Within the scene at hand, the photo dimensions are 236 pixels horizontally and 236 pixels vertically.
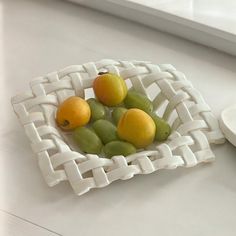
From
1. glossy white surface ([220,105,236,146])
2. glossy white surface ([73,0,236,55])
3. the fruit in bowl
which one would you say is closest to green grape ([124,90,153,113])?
the fruit in bowl

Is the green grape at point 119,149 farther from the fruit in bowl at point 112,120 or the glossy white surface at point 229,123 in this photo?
the glossy white surface at point 229,123

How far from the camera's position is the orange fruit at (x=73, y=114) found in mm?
874

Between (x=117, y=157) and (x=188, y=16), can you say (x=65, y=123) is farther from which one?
(x=188, y=16)

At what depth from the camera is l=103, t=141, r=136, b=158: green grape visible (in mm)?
849

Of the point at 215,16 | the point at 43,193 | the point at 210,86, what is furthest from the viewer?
the point at 215,16

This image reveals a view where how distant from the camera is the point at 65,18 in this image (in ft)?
3.97

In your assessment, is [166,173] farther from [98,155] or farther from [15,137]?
[15,137]

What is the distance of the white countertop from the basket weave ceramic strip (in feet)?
0.09

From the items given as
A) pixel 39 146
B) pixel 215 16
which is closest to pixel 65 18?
pixel 215 16

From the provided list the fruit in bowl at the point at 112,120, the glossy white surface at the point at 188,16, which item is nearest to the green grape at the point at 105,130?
the fruit in bowl at the point at 112,120

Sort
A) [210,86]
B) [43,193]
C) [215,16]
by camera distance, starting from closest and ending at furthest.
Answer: [43,193] < [210,86] < [215,16]

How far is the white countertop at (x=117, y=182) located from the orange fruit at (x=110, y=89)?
12 centimetres

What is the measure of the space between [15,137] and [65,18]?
14.2 inches

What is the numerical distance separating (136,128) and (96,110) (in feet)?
0.26
